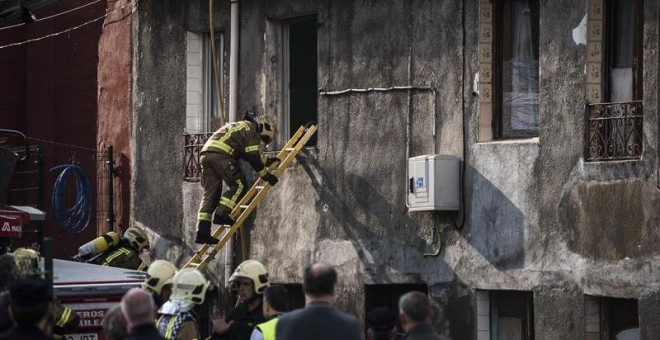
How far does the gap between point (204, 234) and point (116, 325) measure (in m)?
10.1

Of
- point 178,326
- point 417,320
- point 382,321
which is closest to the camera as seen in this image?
point 417,320

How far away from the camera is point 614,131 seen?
58.0 feet

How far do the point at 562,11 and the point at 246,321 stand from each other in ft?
19.2

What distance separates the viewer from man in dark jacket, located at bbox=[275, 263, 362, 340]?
1047 cm

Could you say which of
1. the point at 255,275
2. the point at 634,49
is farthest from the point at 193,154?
the point at 255,275

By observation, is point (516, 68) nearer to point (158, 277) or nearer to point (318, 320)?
point (158, 277)

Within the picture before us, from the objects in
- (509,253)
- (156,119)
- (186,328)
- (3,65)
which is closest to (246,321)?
(186,328)

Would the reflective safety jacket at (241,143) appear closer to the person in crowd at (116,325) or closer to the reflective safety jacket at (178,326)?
the reflective safety jacket at (178,326)

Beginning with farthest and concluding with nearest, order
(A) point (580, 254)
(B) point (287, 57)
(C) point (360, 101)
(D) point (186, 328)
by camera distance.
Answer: (B) point (287, 57)
(C) point (360, 101)
(A) point (580, 254)
(D) point (186, 328)

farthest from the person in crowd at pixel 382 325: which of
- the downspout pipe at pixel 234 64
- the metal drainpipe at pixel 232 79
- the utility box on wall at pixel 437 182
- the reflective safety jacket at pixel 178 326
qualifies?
the downspout pipe at pixel 234 64

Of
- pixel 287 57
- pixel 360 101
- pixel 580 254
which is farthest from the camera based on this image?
pixel 287 57

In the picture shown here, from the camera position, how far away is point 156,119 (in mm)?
23969

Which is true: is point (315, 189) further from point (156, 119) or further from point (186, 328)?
point (186, 328)

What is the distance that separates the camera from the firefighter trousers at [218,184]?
21125 millimetres
